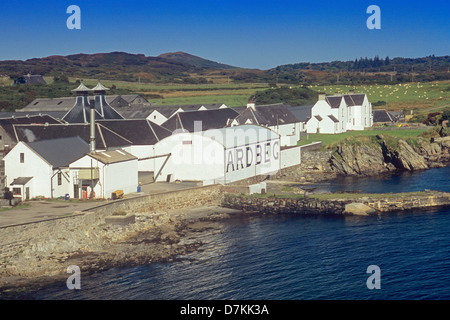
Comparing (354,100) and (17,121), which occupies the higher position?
(354,100)

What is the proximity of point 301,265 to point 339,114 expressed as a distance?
60.8 metres

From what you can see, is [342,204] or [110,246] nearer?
[110,246]

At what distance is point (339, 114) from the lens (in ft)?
314

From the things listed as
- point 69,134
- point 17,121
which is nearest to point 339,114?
point 69,134

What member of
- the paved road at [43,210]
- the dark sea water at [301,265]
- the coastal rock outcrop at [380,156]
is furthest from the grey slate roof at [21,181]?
the coastal rock outcrop at [380,156]

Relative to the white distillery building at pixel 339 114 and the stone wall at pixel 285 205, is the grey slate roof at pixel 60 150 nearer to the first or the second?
the stone wall at pixel 285 205

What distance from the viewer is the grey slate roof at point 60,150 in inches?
1991

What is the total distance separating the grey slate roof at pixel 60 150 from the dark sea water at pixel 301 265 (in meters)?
14.4

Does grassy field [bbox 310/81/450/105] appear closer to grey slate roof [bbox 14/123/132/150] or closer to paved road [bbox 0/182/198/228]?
grey slate roof [bbox 14/123/132/150]

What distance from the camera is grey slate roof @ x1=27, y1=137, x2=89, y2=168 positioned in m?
50.6

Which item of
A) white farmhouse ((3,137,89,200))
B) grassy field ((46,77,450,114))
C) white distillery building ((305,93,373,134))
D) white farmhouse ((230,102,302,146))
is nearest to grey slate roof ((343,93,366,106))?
white distillery building ((305,93,373,134))

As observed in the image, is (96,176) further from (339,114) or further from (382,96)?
(382,96)

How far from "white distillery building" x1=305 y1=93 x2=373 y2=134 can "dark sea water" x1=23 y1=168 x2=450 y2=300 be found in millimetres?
45187

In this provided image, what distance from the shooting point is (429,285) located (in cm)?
3344
